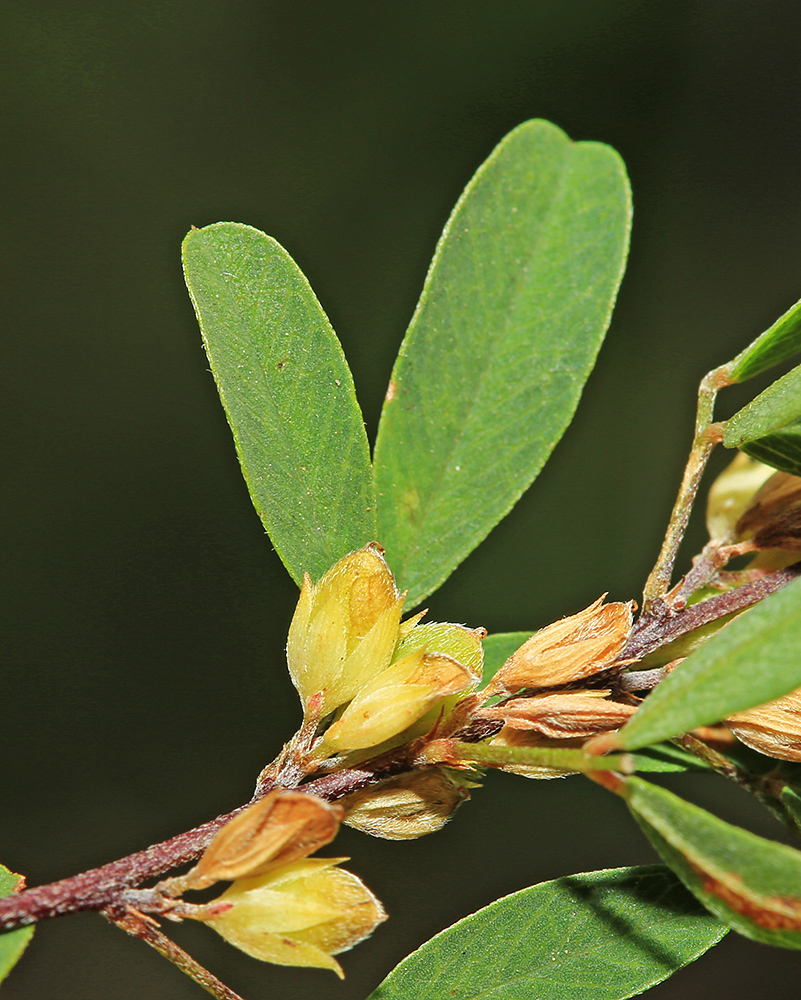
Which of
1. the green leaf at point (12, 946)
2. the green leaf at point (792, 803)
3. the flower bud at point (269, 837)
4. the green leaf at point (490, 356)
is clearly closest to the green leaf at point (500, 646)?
the green leaf at point (490, 356)

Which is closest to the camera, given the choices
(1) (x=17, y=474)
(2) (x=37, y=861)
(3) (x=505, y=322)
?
(3) (x=505, y=322)

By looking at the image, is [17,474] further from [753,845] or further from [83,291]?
[753,845]

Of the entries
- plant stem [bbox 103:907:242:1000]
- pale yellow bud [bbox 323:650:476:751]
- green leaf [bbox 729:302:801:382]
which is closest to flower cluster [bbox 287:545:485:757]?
pale yellow bud [bbox 323:650:476:751]

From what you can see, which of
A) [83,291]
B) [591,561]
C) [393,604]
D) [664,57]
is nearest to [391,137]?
[664,57]

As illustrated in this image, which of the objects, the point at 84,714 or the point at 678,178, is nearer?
the point at 84,714

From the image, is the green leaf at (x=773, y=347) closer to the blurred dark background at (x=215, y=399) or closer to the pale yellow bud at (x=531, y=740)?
the pale yellow bud at (x=531, y=740)

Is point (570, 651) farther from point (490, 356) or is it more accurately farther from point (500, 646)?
point (490, 356)
